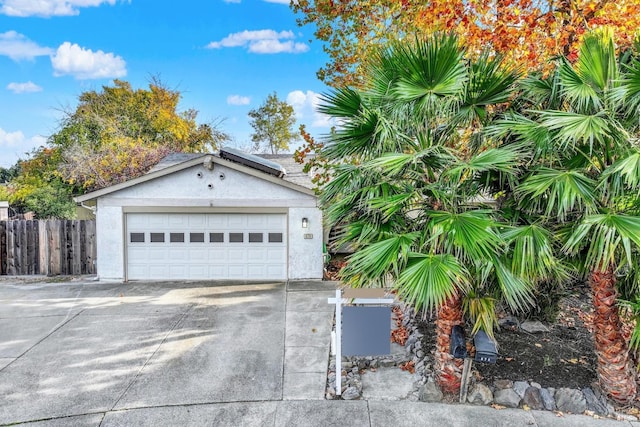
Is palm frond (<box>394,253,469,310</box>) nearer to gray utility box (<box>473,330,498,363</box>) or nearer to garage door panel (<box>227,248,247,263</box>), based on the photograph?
gray utility box (<box>473,330,498,363</box>)

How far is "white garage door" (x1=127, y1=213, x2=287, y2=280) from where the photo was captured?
10406mm

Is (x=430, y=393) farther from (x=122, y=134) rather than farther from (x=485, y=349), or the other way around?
(x=122, y=134)

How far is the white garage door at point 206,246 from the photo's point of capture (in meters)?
10.4

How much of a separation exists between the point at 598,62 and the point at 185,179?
936 cm

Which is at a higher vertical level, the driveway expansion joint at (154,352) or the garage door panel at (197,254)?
the garage door panel at (197,254)

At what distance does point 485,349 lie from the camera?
427 cm

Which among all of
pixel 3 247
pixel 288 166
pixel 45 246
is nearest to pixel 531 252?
pixel 288 166

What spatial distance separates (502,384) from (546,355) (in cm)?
128

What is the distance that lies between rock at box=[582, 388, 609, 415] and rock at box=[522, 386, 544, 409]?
1.86 feet

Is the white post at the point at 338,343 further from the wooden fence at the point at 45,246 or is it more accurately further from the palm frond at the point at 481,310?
the wooden fence at the point at 45,246

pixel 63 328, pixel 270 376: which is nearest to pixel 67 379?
pixel 63 328

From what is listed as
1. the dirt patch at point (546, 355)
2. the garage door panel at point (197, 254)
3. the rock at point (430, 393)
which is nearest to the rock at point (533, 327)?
the dirt patch at point (546, 355)

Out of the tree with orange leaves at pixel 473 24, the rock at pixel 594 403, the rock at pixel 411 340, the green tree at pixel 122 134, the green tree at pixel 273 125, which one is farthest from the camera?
the green tree at pixel 273 125

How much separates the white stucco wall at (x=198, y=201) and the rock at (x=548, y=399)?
6.77m
